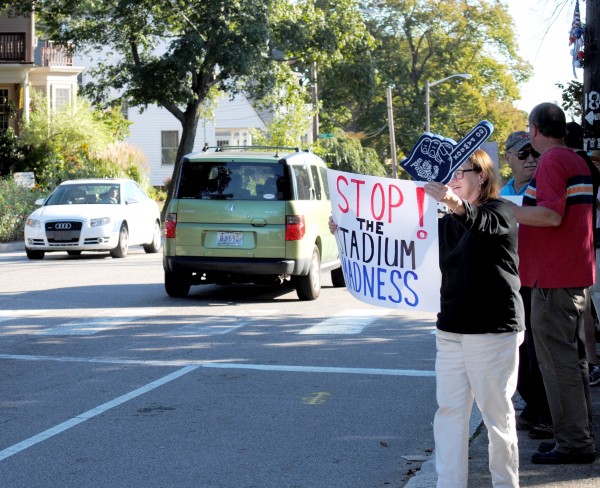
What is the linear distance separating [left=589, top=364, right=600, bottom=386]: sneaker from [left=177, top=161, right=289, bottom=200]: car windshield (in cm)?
650

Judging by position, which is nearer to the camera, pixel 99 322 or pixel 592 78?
pixel 592 78

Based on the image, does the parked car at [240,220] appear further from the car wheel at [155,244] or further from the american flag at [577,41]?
the car wheel at [155,244]

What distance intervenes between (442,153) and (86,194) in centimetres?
1929

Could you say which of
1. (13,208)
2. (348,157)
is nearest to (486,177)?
(13,208)

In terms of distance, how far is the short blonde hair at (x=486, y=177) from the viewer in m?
4.86

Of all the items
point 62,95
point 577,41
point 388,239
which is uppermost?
point 62,95

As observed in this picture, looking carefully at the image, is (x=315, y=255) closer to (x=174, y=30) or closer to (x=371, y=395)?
(x=371, y=395)

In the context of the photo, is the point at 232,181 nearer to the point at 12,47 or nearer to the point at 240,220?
the point at 240,220

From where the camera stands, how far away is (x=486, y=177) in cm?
490

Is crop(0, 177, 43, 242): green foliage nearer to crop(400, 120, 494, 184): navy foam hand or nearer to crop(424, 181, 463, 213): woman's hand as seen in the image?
crop(400, 120, 494, 184): navy foam hand

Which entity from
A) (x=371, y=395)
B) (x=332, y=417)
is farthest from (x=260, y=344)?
(x=332, y=417)

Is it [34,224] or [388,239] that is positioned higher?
[388,239]

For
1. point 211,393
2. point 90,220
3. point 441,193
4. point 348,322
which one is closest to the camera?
point 441,193

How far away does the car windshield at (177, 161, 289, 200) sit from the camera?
14.2 metres
